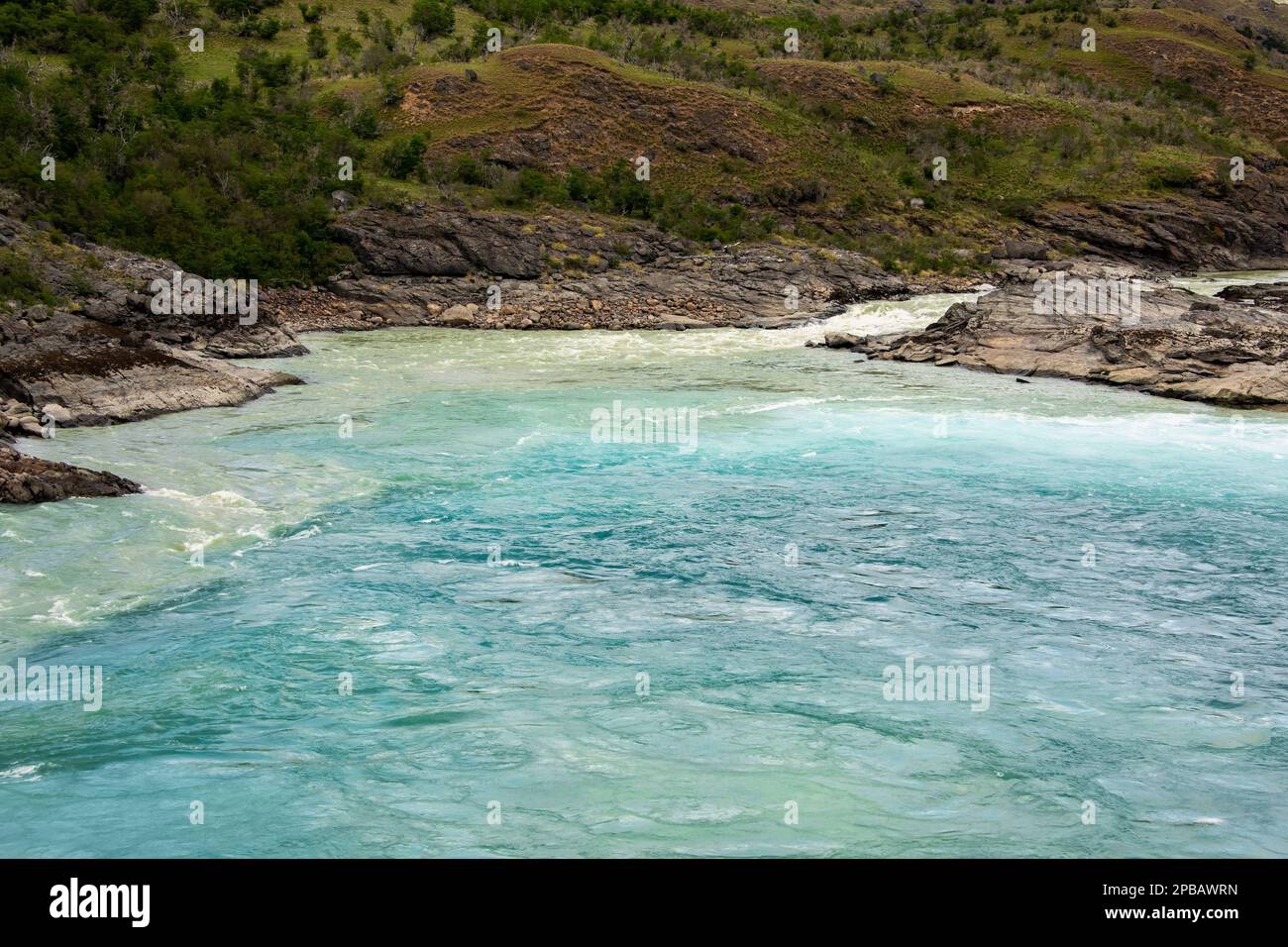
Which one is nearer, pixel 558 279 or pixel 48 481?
pixel 48 481

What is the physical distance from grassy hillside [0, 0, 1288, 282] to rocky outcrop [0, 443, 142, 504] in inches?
807

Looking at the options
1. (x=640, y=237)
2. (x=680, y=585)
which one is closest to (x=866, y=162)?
(x=640, y=237)

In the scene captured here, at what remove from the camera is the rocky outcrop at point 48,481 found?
14492 mm

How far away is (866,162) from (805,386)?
1490 inches

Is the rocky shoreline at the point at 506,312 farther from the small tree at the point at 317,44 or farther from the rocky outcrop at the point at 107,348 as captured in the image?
the small tree at the point at 317,44

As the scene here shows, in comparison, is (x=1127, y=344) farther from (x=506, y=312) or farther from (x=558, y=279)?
(x=558, y=279)
